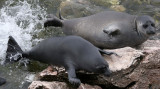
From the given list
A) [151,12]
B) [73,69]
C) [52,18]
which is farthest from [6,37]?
[151,12]

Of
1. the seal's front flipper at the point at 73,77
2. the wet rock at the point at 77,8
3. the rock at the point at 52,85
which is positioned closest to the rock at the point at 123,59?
the rock at the point at 52,85

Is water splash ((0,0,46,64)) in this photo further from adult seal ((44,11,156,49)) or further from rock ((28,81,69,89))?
rock ((28,81,69,89))

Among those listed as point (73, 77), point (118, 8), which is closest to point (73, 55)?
point (73, 77)

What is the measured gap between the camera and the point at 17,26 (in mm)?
7598

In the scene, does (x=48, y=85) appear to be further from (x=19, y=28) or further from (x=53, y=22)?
(x=19, y=28)

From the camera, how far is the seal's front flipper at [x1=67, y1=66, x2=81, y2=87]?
14.1 ft

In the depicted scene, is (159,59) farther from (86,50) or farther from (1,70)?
(1,70)

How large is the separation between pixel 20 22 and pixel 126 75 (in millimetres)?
4113

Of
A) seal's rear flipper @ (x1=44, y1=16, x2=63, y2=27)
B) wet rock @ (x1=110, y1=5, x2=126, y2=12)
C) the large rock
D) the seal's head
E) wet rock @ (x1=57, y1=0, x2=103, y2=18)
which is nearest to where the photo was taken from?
the large rock

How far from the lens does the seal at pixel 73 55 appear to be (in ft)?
14.3

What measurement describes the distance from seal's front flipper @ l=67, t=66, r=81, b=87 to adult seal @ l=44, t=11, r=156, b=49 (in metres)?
1.63

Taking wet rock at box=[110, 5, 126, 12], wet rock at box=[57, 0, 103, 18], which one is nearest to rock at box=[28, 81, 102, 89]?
wet rock at box=[57, 0, 103, 18]

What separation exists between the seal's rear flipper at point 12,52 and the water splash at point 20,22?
0.21m

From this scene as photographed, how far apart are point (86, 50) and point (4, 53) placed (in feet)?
7.83
